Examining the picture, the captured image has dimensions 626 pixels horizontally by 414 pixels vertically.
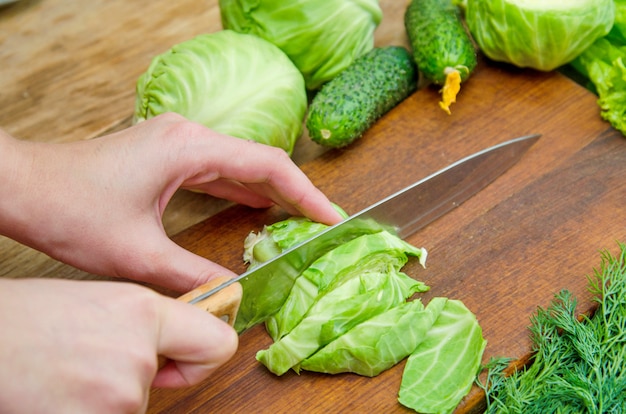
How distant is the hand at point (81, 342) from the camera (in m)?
1.07

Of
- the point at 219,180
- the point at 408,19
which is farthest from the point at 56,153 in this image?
the point at 408,19

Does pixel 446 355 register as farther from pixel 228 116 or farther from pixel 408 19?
pixel 408 19

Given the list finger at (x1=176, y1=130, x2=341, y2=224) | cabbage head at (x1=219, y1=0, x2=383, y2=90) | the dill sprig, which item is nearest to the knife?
finger at (x1=176, y1=130, x2=341, y2=224)

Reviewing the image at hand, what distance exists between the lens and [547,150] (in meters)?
2.25

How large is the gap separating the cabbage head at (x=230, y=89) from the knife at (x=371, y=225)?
456mm

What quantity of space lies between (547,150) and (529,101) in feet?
0.78

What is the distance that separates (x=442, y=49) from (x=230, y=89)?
2.41ft

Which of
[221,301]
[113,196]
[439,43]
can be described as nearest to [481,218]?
[439,43]

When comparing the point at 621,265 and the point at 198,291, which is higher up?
the point at 198,291

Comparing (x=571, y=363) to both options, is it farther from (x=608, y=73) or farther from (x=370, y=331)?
(x=608, y=73)

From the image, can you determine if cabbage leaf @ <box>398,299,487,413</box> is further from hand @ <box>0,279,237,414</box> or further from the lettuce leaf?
the lettuce leaf

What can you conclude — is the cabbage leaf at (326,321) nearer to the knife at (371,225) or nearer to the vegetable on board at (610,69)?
the knife at (371,225)

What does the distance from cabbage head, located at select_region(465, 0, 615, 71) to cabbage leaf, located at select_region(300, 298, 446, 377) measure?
1101 mm

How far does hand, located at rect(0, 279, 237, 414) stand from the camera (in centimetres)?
107
